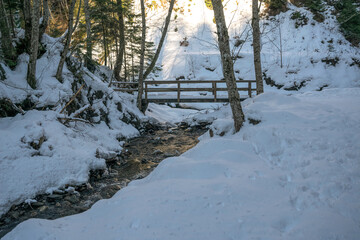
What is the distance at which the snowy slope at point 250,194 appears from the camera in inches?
104

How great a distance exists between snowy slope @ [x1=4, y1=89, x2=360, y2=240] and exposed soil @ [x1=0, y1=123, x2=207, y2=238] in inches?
49.3

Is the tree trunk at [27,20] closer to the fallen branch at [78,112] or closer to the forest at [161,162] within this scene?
the forest at [161,162]

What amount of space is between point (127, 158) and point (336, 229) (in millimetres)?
6070

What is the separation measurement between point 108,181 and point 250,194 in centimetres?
383

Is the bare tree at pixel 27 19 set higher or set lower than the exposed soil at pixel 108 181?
higher

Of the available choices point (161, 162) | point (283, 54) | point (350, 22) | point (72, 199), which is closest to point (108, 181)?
point (72, 199)

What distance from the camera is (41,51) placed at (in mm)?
8359

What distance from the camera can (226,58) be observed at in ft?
17.7

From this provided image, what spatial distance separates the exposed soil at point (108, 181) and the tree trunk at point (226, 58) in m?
2.87

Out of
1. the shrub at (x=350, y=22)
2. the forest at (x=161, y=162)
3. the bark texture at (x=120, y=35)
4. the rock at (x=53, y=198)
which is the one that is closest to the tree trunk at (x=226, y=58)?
the forest at (x=161, y=162)

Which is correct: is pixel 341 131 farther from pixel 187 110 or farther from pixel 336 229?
pixel 187 110

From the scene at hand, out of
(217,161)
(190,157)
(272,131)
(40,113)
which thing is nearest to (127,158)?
(40,113)

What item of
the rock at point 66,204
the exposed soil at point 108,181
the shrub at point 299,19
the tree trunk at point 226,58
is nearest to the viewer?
the exposed soil at point 108,181

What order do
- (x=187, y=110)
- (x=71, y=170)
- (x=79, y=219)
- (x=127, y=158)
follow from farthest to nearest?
(x=187, y=110) < (x=127, y=158) < (x=71, y=170) < (x=79, y=219)
